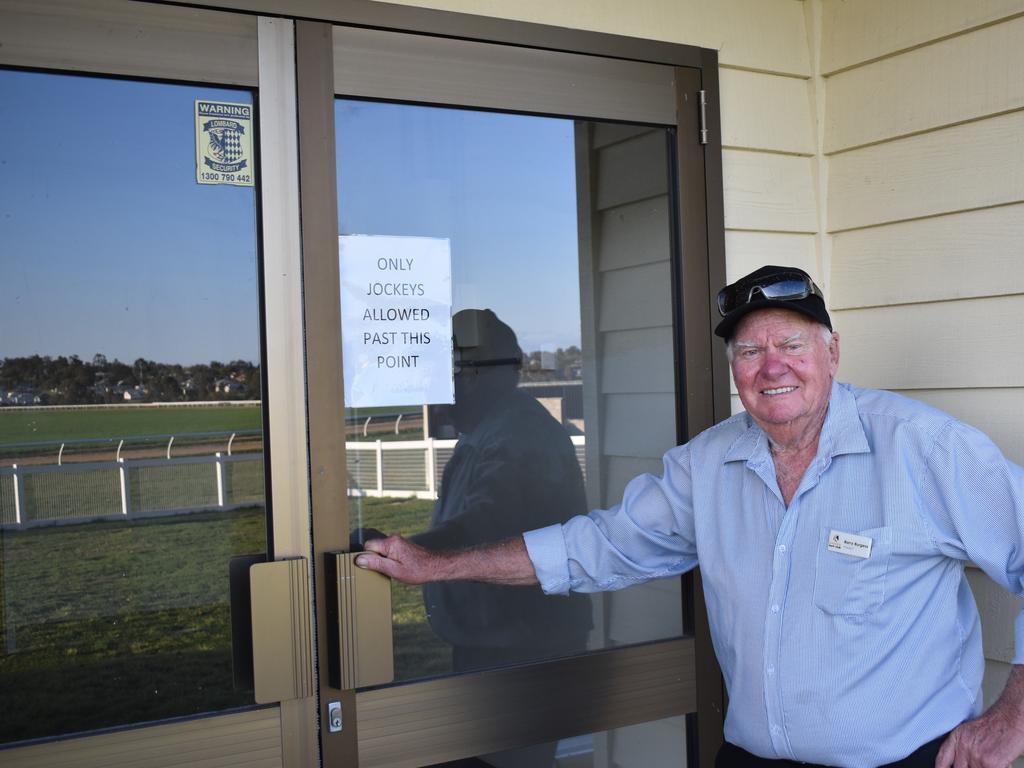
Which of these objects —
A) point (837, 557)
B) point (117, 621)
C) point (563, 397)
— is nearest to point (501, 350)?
point (563, 397)

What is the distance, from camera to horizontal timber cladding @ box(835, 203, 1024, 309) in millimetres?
2223

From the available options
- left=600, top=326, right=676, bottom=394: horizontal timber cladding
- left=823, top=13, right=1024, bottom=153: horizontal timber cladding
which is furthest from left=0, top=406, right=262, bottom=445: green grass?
left=823, top=13, right=1024, bottom=153: horizontal timber cladding

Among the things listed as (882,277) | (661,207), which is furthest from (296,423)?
(882,277)

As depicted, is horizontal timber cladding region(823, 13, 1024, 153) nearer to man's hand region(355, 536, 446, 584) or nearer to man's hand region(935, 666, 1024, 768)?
man's hand region(935, 666, 1024, 768)

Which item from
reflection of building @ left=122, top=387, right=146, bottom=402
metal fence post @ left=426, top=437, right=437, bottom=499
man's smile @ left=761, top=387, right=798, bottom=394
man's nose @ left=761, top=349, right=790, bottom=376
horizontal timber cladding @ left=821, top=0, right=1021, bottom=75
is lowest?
metal fence post @ left=426, top=437, right=437, bottom=499

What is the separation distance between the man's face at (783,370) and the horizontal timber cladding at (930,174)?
66 cm

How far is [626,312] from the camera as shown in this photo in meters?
2.41

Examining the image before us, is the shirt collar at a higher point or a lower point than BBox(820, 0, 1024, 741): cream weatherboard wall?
lower

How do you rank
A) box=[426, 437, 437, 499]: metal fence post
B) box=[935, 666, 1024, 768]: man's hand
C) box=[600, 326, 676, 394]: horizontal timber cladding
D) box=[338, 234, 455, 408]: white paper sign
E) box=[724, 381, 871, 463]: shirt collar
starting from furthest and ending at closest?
box=[600, 326, 676, 394]: horizontal timber cladding, box=[426, 437, 437, 499]: metal fence post, box=[338, 234, 455, 408]: white paper sign, box=[724, 381, 871, 463]: shirt collar, box=[935, 666, 1024, 768]: man's hand

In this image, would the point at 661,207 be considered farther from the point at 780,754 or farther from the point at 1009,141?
the point at 780,754

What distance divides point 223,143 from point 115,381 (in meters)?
0.50

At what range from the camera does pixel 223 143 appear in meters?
1.88

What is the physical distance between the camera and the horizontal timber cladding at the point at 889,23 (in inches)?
88.9

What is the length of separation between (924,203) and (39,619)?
2.14 meters
